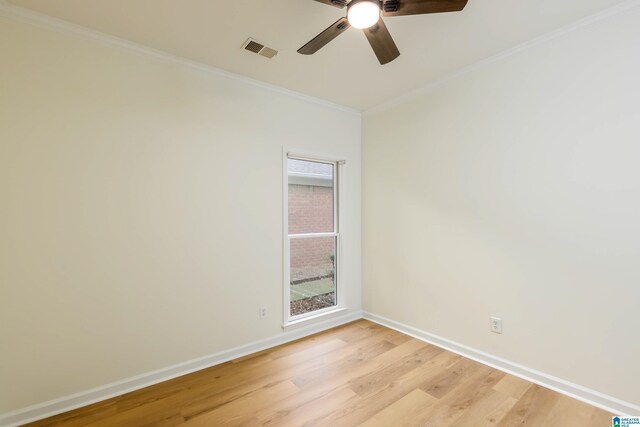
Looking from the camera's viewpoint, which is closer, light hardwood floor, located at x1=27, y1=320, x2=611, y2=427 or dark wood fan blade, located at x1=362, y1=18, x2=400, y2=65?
dark wood fan blade, located at x1=362, y1=18, x2=400, y2=65

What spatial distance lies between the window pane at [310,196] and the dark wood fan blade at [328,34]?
1.46 meters

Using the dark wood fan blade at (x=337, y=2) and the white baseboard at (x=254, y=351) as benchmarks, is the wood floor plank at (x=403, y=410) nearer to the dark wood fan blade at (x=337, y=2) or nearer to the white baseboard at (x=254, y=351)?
the white baseboard at (x=254, y=351)

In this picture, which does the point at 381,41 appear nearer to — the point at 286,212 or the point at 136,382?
the point at 286,212

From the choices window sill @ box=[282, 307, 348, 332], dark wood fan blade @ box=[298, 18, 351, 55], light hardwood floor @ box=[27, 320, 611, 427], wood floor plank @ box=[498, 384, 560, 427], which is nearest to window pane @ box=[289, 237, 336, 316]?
window sill @ box=[282, 307, 348, 332]

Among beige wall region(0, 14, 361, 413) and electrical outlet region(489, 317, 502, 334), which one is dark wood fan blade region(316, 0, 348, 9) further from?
electrical outlet region(489, 317, 502, 334)

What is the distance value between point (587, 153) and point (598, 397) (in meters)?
1.72

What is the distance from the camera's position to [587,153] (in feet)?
6.84

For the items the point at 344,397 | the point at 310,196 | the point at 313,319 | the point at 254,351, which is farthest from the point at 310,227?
the point at 344,397

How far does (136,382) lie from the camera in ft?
7.45

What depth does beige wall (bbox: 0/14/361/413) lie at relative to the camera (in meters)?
1.93

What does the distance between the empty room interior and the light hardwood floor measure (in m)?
0.02

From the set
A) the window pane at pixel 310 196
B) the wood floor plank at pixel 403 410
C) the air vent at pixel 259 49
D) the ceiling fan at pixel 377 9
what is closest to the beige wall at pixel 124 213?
the window pane at pixel 310 196

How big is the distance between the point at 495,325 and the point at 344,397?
1481 millimetres

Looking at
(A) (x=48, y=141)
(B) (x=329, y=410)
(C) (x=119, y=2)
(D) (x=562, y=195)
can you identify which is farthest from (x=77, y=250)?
(D) (x=562, y=195)
